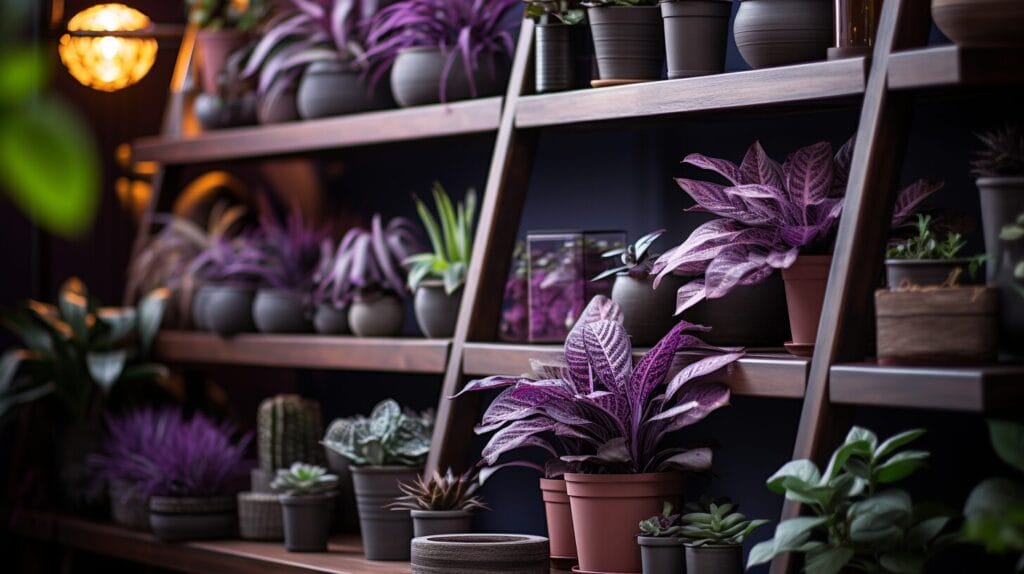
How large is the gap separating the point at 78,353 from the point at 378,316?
3.57 ft

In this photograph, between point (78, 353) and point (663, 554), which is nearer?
point (663, 554)

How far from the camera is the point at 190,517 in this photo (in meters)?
3.17

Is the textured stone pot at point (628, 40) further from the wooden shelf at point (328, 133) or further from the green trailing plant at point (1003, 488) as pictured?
the green trailing plant at point (1003, 488)

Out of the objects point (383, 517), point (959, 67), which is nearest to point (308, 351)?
point (383, 517)

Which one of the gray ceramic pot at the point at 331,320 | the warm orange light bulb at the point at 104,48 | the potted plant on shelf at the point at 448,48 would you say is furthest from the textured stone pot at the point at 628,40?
the warm orange light bulb at the point at 104,48

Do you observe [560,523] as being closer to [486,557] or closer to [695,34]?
[486,557]

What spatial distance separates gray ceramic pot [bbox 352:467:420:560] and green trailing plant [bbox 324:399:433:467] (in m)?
0.04

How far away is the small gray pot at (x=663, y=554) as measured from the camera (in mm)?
2127

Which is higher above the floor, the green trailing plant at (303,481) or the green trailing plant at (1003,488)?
the green trailing plant at (1003,488)

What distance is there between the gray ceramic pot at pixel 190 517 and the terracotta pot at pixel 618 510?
50.1 inches

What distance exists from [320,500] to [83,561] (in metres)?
1.31

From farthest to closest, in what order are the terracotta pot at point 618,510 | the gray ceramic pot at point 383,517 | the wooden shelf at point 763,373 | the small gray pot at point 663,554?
the gray ceramic pot at point 383,517, the terracotta pot at point 618,510, the small gray pot at point 663,554, the wooden shelf at point 763,373

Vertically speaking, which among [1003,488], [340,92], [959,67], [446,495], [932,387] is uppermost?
[340,92]

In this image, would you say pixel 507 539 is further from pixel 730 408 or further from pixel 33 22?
pixel 33 22
